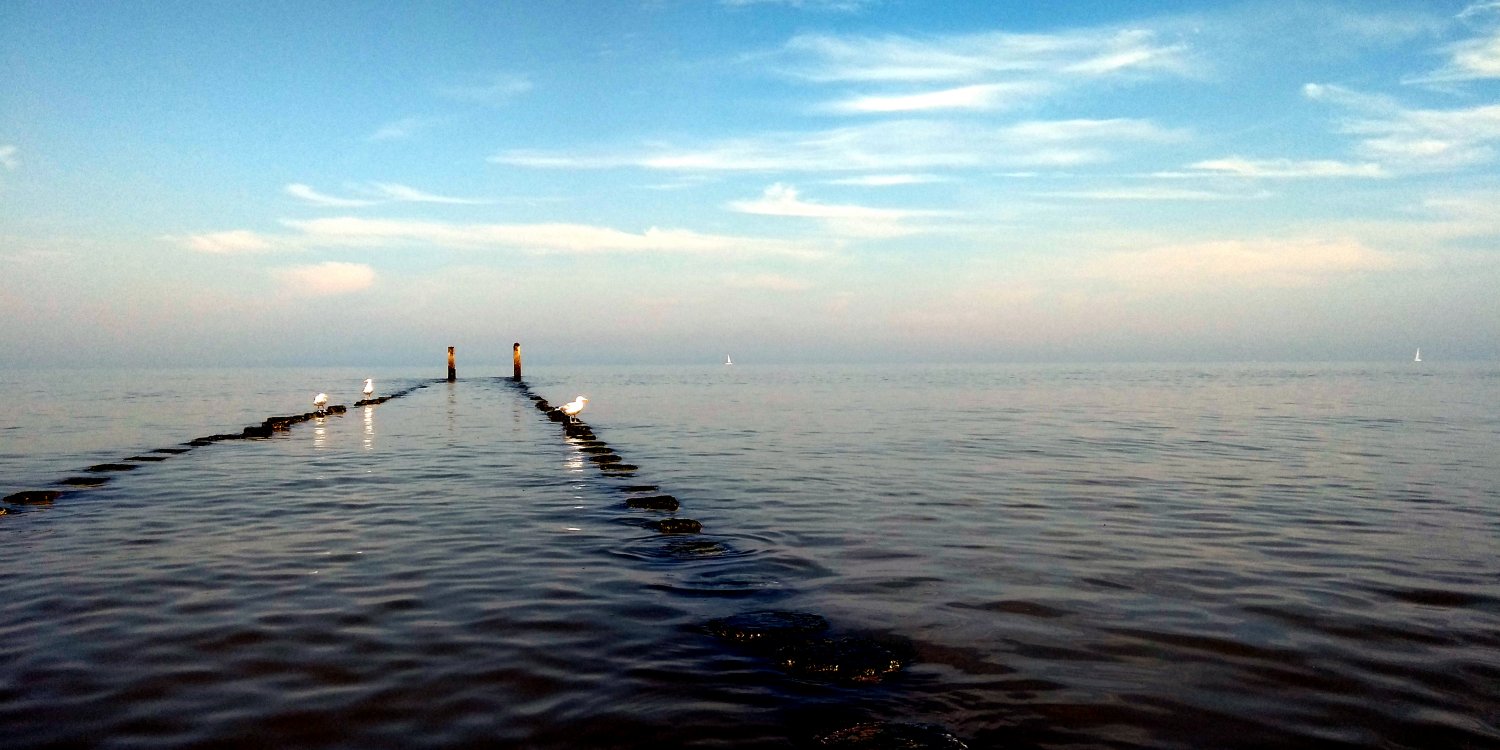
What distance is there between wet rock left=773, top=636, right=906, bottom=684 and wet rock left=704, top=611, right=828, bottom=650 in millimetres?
159

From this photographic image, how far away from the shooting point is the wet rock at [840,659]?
537 cm

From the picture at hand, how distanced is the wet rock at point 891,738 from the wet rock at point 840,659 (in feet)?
2.58

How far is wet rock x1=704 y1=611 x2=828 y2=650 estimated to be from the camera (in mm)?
6027

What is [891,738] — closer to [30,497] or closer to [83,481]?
[30,497]

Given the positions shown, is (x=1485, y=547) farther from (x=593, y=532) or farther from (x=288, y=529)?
(x=288, y=529)

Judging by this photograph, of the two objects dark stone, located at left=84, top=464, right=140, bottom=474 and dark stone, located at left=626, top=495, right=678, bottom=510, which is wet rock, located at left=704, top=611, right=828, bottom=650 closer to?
dark stone, located at left=626, top=495, right=678, bottom=510

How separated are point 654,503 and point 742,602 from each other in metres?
5.15

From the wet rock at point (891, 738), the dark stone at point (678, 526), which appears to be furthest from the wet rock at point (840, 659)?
the dark stone at point (678, 526)

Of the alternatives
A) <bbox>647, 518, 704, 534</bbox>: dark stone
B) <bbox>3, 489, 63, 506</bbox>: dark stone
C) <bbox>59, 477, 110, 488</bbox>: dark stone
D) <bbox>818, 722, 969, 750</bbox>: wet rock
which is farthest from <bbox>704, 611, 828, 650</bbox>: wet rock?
<bbox>59, 477, 110, 488</bbox>: dark stone

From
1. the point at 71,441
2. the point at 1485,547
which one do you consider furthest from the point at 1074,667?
the point at 71,441

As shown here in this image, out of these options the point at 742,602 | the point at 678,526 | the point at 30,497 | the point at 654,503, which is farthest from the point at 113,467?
the point at 742,602

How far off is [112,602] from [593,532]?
449cm

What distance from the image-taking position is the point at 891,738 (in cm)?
432

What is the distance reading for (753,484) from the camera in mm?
15070
